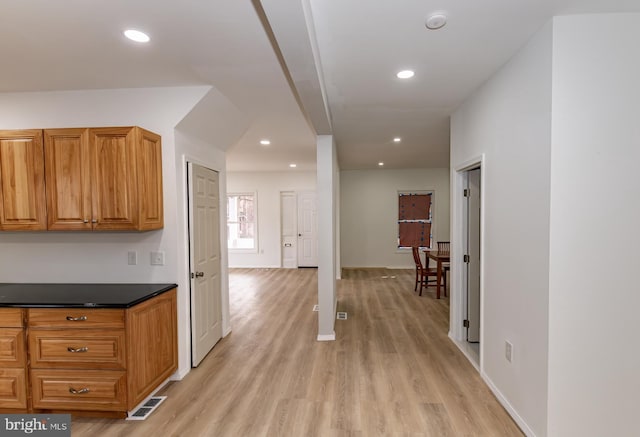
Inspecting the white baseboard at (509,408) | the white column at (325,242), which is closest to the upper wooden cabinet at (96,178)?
the white column at (325,242)

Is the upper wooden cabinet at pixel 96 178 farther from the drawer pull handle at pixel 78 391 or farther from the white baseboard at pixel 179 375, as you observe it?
the white baseboard at pixel 179 375

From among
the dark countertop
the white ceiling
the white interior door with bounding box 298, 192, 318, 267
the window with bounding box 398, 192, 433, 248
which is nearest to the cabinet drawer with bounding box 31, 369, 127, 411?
the dark countertop

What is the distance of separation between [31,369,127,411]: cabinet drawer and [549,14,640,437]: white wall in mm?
2877

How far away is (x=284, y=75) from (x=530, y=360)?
2737 mm

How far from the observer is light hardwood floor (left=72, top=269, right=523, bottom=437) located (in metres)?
2.22

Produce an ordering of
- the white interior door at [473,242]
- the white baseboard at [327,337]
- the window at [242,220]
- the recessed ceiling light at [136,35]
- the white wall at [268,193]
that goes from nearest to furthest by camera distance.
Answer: the recessed ceiling light at [136,35] → the white interior door at [473,242] → the white baseboard at [327,337] → the white wall at [268,193] → the window at [242,220]

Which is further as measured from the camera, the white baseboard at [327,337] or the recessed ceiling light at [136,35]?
the white baseboard at [327,337]

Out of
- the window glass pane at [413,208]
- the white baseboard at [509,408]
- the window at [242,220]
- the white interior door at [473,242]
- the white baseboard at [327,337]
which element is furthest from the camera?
the window at [242,220]

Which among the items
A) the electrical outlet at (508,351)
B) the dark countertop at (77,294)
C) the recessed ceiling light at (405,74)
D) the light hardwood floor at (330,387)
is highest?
the recessed ceiling light at (405,74)

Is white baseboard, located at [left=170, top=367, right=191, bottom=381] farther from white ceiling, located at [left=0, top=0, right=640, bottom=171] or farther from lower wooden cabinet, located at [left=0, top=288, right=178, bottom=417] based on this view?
white ceiling, located at [left=0, top=0, right=640, bottom=171]

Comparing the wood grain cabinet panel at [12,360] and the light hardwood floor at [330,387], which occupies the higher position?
the wood grain cabinet panel at [12,360]

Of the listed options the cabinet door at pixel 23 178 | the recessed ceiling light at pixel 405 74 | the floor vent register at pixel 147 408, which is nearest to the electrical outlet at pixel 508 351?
the recessed ceiling light at pixel 405 74

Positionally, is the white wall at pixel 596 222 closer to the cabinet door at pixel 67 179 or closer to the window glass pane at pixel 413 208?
the cabinet door at pixel 67 179

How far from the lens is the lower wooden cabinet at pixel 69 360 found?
7.47 ft
